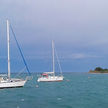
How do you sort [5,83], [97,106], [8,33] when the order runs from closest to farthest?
[97,106]
[5,83]
[8,33]

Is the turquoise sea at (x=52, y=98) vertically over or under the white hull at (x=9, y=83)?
under

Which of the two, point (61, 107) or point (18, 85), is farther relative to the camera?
point (18, 85)

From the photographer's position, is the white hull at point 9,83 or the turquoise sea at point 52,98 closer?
the turquoise sea at point 52,98

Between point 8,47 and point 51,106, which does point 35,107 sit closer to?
point 51,106

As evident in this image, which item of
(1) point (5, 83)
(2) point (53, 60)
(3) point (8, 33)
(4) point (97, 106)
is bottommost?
(4) point (97, 106)

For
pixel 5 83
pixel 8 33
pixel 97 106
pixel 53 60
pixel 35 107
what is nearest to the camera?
pixel 35 107

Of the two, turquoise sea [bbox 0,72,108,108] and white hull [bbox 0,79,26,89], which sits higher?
white hull [bbox 0,79,26,89]

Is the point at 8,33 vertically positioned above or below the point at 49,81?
above

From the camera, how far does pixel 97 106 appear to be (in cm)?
2472

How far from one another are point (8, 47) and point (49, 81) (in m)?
31.0

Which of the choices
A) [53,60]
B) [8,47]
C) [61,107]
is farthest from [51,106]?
[53,60]

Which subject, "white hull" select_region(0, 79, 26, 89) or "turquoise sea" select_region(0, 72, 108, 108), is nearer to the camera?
"turquoise sea" select_region(0, 72, 108, 108)

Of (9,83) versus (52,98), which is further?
(9,83)

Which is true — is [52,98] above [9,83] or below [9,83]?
below
